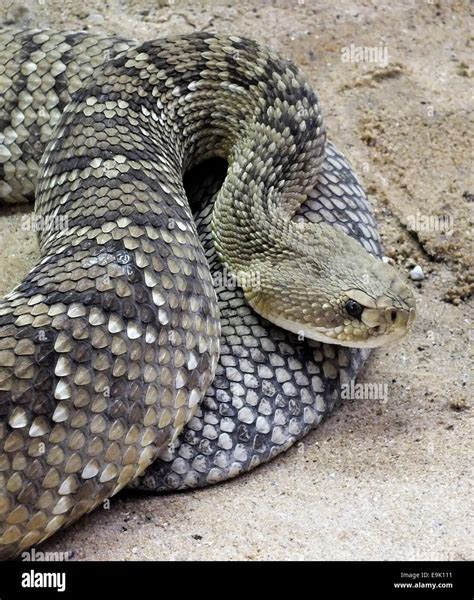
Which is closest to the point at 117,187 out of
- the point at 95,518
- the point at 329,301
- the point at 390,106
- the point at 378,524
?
the point at 329,301

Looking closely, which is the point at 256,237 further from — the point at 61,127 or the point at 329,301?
the point at 61,127

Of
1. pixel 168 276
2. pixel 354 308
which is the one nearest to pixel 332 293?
pixel 354 308

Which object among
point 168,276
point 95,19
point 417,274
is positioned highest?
point 168,276

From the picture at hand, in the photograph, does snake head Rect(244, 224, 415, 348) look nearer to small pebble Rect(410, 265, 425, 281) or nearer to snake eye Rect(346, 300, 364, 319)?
snake eye Rect(346, 300, 364, 319)

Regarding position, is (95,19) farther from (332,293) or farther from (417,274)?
(332,293)

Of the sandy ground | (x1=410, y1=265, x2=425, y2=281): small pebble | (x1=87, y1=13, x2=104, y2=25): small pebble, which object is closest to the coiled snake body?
the sandy ground

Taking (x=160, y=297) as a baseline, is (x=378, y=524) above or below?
below
